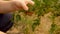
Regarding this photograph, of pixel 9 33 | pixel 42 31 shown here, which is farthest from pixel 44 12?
pixel 9 33

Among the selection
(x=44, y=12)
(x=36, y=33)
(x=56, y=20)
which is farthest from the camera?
(x=44, y=12)

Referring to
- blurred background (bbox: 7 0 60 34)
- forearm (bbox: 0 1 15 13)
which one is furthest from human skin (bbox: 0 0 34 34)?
blurred background (bbox: 7 0 60 34)

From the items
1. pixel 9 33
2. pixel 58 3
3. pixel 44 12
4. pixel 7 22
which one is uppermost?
pixel 58 3

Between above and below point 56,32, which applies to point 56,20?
above

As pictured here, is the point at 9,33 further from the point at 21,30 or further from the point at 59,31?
the point at 59,31

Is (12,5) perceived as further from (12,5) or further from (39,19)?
(39,19)

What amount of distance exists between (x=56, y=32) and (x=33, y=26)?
23 centimetres

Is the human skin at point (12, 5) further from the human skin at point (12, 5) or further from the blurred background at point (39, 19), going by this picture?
the blurred background at point (39, 19)

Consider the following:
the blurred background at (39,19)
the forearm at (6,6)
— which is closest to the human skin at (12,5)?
the forearm at (6,6)

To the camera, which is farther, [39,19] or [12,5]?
[39,19]

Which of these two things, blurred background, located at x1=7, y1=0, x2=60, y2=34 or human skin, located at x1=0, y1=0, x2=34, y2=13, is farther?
blurred background, located at x1=7, y1=0, x2=60, y2=34

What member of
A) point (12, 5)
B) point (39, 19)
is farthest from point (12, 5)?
point (39, 19)

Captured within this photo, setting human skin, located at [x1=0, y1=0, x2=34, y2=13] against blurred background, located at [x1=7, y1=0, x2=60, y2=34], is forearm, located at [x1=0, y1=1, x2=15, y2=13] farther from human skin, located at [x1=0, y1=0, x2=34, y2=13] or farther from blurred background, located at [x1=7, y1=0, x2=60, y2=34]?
blurred background, located at [x1=7, y1=0, x2=60, y2=34]

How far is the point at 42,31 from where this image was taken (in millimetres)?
1589
